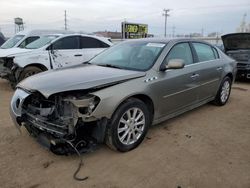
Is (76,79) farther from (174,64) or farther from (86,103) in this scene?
(174,64)

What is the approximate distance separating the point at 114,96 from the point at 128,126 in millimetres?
542

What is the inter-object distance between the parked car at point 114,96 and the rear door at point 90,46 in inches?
138

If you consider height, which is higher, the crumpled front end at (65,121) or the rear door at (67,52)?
the rear door at (67,52)

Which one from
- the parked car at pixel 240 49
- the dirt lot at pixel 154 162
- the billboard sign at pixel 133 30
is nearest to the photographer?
the dirt lot at pixel 154 162

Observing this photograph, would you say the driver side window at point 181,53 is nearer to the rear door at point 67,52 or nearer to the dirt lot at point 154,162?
the dirt lot at point 154,162

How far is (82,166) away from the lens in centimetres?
310

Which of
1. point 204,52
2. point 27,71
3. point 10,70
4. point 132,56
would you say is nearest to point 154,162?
point 132,56

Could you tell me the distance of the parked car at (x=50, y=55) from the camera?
6905mm

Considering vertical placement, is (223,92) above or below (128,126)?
above

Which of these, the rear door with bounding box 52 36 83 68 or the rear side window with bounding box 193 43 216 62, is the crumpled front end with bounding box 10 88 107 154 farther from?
the rear door with bounding box 52 36 83 68

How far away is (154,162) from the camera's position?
3195 millimetres

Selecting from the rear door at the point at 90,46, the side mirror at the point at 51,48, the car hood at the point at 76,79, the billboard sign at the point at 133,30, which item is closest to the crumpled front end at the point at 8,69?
the side mirror at the point at 51,48

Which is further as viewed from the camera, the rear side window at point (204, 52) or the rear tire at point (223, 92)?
the rear tire at point (223, 92)

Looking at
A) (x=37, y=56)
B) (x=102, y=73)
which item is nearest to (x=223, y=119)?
(x=102, y=73)
